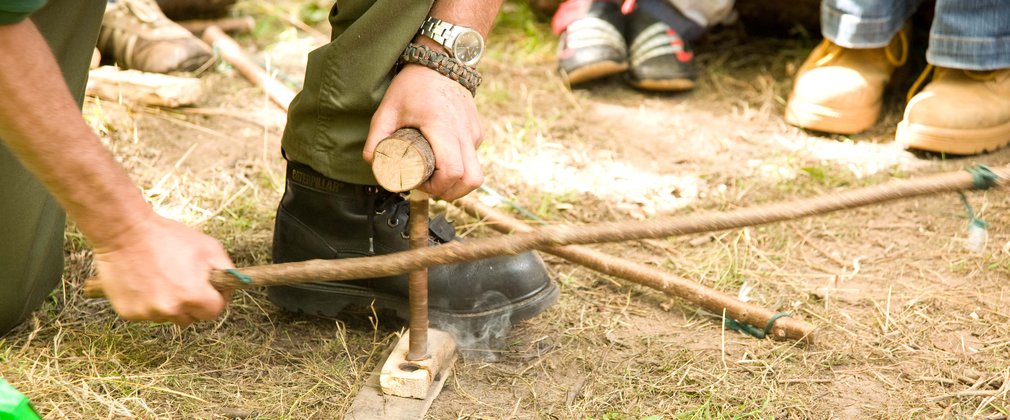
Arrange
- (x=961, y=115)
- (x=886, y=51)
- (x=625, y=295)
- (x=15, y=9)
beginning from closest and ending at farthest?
1. (x=15, y=9)
2. (x=625, y=295)
3. (x=961, y=115)
4. (x=886, y=51)

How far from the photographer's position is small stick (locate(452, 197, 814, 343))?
1806 millimetres

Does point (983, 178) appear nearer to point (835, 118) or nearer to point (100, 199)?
point (100, 199)

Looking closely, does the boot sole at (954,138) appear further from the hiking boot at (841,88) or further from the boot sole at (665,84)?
the boot sole at (665,84)

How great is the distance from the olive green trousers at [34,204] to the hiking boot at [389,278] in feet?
1.44

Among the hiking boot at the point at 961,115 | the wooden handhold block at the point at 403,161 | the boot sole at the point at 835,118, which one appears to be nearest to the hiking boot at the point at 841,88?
the boot sole at the point at 835,118

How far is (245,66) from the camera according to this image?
3062mm

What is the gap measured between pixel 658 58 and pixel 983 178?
1.96m

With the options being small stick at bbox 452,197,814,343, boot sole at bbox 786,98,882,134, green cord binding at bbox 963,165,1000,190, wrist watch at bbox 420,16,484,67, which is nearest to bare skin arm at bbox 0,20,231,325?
wrist watch at bbox 420,16,484,67

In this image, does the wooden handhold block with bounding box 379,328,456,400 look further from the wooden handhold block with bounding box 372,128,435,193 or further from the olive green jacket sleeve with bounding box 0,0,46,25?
the olive green jacket sleeve with bounding box 0,0,46,25

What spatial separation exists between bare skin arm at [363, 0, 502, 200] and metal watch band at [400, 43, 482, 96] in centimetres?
1

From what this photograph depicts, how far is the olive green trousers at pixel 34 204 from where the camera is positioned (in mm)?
1609

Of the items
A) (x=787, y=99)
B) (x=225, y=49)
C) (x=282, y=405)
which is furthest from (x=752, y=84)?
(x=282, y=405)

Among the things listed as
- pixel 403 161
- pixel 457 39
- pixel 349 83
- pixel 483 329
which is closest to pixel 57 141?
pixel 403 161

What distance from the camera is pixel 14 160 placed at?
64.9 inches
